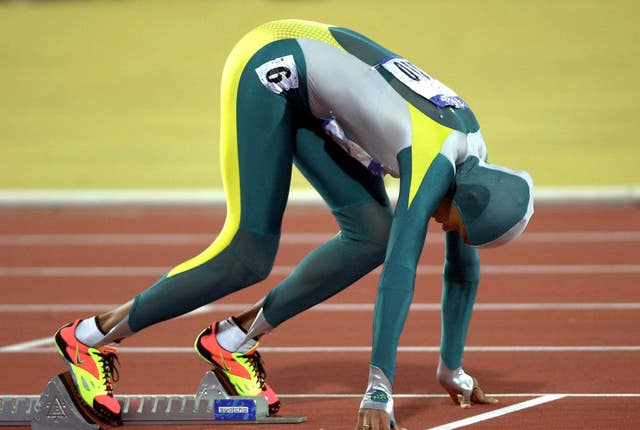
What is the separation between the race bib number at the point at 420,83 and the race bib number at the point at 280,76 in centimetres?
33

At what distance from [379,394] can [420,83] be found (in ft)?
3.83

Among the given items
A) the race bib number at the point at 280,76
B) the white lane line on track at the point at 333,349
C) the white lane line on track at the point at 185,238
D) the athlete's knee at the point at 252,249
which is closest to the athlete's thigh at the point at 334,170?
the race bib number at the point at 280,76

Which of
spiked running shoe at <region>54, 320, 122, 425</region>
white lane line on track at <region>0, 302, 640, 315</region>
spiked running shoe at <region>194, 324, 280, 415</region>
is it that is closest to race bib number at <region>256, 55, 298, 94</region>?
spiked running shoe at <region>194, 324, 280, 415</region>

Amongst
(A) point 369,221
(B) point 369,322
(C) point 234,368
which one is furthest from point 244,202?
(B) point 369,322

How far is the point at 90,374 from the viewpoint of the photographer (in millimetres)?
4871

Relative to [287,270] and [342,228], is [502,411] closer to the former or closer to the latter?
[342,228]

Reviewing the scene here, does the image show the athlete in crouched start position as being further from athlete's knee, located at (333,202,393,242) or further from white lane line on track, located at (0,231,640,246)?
white lane line on track, located at (0,231,640,246)

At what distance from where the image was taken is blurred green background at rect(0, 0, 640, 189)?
15.8 meters

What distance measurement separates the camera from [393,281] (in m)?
4.30

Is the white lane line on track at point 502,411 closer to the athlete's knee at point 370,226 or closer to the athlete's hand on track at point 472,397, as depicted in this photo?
the athlete's hand on track at point 472,397

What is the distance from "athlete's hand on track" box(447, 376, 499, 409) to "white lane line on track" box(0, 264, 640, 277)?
3.75 m

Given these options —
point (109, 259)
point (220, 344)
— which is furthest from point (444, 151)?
point (109, 259)

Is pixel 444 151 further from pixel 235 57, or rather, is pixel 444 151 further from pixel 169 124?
pixel 169 124

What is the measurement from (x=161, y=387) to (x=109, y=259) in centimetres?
436
